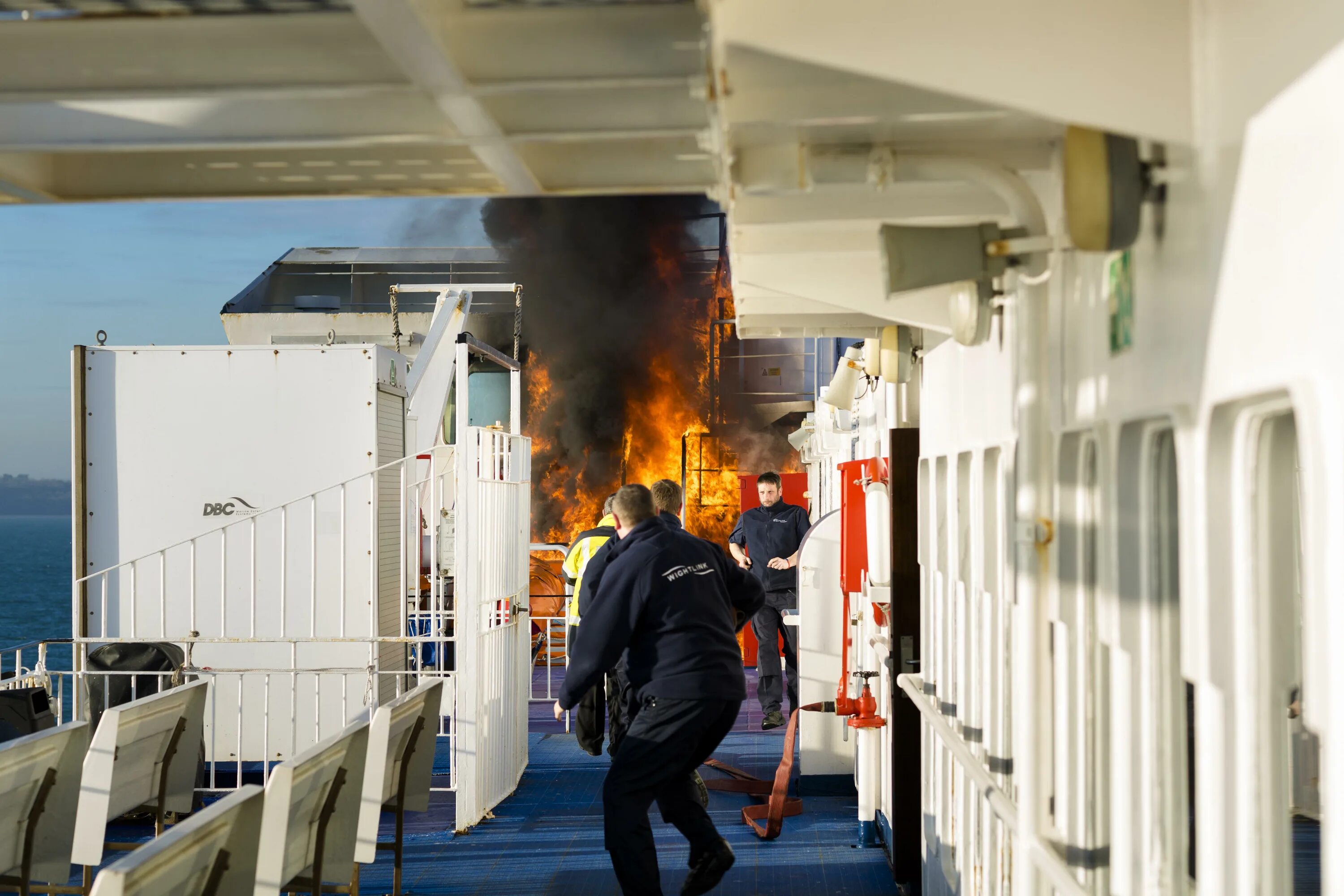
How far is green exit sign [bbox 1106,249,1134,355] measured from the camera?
2795 mm

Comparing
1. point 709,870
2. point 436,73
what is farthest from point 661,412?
point 436,73

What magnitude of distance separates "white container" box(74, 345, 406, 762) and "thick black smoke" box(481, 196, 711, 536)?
80.2 feet

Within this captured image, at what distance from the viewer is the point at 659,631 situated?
20.4 ft

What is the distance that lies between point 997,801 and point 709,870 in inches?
106

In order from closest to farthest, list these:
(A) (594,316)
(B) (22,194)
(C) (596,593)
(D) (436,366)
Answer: (B) (22,194)
(C) (596,593)
(D) (436,366)
(A) (594,316)

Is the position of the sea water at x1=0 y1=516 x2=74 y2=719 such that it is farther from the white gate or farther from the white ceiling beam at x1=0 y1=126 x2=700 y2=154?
the white ceiling beam at x1=0 y1=126 x2=700 y2=154

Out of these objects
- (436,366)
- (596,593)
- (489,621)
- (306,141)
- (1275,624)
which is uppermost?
(436,366)

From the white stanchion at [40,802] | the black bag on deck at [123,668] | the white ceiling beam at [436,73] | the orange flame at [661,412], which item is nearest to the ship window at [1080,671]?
the white ceiling beam at [436,73]

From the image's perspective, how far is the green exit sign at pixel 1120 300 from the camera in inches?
110

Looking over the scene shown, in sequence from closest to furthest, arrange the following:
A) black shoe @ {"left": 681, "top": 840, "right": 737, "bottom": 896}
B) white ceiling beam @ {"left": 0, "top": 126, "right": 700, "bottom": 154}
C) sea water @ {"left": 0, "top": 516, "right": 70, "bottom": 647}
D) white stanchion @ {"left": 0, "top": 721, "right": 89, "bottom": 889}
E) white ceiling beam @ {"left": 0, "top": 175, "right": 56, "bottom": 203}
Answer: white ceiling beam @ {"left": 0, "top": 126, "right": 700, "bottom": 154}, white ceiling beam @ {"left": 0, "top": 175, "right": 56, "bottom": 203}, white stanchion @ {"left": 0, "top": 721, "right": 89, "bottom": 889}, black shoe @ {"left": 681, "top": 840, "right": 737, "bottom": 896}, sea water @ {"left": 0, "top": 516, "right": 70, "bottom": 647}

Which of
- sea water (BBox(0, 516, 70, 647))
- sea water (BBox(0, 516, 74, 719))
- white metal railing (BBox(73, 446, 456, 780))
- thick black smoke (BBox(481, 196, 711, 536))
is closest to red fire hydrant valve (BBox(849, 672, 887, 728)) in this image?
white metal railing (BBox(73, 446, 456, 780))

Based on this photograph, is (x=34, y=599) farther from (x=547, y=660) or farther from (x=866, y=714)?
(x=866, y=714)

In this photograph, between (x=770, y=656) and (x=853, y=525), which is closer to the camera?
(x=853, y=525)

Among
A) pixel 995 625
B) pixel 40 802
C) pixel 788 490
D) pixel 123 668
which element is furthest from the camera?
pixel 788 490
